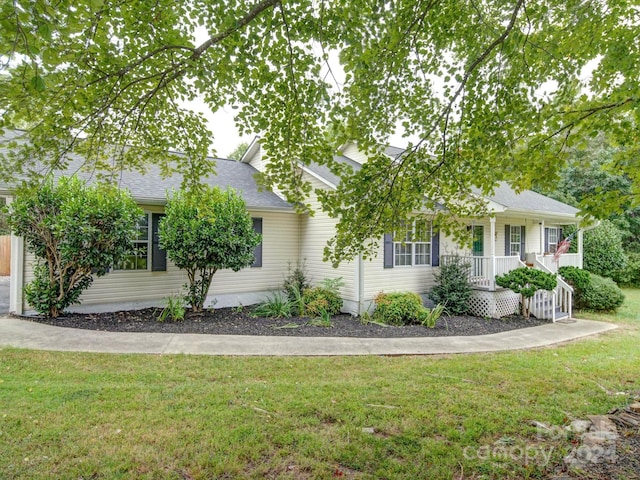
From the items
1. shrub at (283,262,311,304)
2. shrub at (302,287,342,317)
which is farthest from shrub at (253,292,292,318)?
shrub at (283,262,311,304)

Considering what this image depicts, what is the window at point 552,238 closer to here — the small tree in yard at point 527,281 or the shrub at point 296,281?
the small tree in yard at point 527,281

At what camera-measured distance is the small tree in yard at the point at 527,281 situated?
397 inches

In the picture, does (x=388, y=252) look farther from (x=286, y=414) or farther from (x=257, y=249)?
(x=286, y=414)

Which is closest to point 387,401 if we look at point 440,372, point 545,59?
point 440,372

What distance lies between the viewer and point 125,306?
9148mm

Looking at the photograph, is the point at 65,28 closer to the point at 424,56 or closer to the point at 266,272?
the point at 424,56

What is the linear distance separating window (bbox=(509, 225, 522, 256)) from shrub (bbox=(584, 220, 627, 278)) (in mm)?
6985

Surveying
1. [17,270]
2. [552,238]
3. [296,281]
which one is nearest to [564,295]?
[552,238]

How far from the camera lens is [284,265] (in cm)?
1162

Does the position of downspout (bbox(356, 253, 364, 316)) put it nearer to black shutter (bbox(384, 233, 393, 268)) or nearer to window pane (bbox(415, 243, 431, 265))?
black shutter (bbox(384, 233, 393, 268))

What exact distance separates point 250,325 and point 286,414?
4.63 m

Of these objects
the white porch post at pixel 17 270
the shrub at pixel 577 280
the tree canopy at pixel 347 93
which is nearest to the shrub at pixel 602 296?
the shrub at pixel 577 280

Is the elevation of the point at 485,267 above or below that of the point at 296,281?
above

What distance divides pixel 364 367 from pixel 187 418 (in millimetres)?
2833
